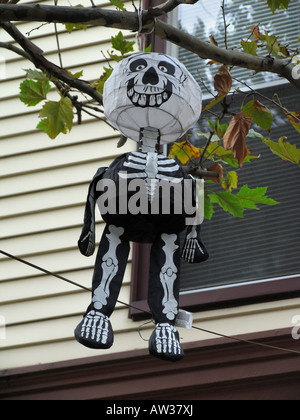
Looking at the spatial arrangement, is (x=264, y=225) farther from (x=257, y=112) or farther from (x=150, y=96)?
(x=150, y=96)

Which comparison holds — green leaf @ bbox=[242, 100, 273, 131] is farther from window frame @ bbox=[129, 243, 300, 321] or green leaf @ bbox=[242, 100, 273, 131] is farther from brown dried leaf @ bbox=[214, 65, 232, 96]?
window frame @ bbox=[129, 243, 300, 321]

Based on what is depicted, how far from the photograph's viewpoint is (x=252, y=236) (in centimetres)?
511

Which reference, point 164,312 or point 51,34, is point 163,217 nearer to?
point 164,312

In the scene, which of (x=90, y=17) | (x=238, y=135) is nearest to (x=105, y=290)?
(x=90, y=17)

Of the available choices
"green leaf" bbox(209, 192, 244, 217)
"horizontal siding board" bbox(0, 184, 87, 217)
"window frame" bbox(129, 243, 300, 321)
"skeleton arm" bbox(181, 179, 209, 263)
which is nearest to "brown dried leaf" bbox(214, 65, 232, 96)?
"green leaf" bbox(209, 192, 244, 217)

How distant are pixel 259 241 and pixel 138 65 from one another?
7.12 ft

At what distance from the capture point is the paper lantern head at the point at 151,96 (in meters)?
3.07

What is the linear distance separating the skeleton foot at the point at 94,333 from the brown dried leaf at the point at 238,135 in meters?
1.21

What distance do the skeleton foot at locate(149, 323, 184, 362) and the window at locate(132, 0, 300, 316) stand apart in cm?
196

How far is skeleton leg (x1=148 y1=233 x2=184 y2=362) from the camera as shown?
9.43ft

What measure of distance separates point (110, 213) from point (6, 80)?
344cm

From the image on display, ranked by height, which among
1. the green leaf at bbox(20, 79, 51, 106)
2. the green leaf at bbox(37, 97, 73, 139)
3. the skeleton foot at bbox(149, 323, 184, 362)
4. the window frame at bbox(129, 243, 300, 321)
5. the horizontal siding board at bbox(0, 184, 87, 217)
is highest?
the horizontal siding board at bbox(0, 184, 87, 217)

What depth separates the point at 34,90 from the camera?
13.6 feet

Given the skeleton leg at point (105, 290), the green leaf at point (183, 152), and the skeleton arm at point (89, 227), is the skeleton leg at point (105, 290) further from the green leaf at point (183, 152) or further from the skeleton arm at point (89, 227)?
the green leaf at point (183, 152)
